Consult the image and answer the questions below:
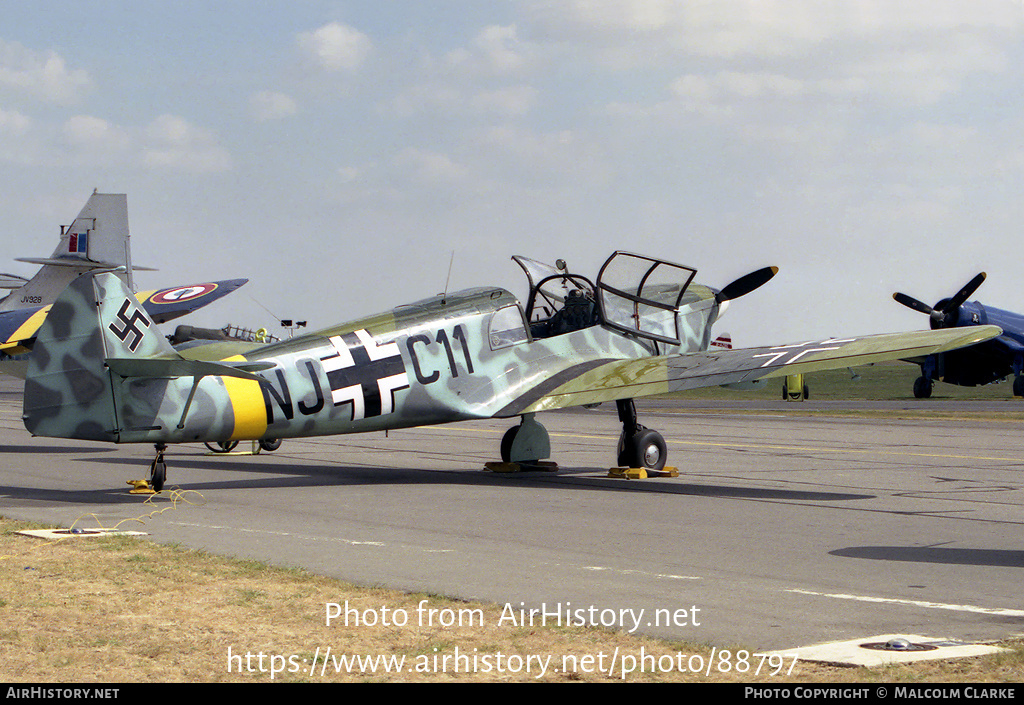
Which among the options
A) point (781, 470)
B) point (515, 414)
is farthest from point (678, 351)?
point (515, 414)

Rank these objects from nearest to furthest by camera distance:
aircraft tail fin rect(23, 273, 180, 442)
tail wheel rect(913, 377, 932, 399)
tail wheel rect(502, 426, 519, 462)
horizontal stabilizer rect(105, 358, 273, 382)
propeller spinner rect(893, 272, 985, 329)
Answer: horizontal stabilizer rect(105, 358, 273, 382)
aircraft tail fin rect(23, 273, 180, 442)
tail wheel rect(502, 426, 519, 462)
propeller spinner rect(893, 272, 985, 329)
tail wheel rect(913, 377, 932, 399)

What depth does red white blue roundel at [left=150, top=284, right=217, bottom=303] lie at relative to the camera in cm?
2364

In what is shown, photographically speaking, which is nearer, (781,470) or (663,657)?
(663,657)

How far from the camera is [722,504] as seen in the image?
13375 mm

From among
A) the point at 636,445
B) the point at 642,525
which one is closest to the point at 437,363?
the point at 636,445

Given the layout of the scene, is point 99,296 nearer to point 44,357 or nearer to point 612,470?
point 44,357

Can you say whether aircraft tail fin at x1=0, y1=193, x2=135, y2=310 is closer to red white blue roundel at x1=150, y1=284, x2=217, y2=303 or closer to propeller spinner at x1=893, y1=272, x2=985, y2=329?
red white blue roundel at x1=150, y1=284, x2=217, y2=303

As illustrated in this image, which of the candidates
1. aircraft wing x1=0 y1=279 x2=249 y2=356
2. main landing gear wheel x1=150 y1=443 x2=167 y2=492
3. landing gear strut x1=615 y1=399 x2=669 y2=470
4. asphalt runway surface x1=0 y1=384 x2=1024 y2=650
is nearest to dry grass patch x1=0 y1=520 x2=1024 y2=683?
asphalt runway surface x1=0 y1=384 x2=1024 y2=650

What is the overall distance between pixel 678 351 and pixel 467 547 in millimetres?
9366

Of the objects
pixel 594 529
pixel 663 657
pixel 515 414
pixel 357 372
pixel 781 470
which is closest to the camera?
pixel 663 657

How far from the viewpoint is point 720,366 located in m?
15.7

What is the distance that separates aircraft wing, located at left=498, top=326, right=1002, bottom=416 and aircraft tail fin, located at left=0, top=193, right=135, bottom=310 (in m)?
17.6

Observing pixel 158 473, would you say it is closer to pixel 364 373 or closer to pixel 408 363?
pixel 364 373

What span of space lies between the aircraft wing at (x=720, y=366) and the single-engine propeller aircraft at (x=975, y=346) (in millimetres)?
33505
